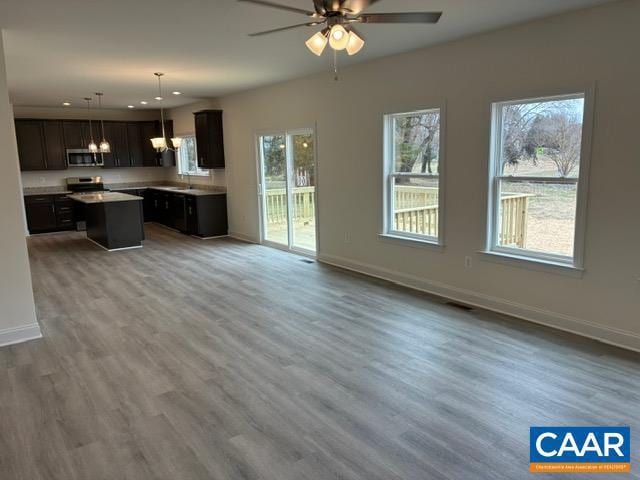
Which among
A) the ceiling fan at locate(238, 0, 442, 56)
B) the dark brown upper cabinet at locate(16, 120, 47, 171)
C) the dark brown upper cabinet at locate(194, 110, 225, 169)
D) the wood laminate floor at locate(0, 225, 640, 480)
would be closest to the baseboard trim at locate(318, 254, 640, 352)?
the wood laminate floor at locate(0, 225, 640, 480)

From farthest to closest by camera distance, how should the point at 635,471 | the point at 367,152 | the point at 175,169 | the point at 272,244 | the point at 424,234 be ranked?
the point at 175,169, the point at 272,244, the point at 367,152, the point at 424,234, the point at 635,471

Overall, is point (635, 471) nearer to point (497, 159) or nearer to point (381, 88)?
point (497, 159)

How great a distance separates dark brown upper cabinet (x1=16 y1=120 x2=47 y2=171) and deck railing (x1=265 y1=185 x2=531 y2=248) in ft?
17.6

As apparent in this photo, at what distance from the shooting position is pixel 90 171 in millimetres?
10727

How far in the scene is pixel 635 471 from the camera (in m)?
2.27

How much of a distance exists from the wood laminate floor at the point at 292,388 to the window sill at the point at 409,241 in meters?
0.58

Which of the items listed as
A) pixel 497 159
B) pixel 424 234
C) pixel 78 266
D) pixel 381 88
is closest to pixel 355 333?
pixel 424 234

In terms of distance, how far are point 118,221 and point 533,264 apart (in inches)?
257

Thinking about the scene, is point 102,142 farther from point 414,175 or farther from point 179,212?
point 414,175

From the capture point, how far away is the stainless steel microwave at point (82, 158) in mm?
10102

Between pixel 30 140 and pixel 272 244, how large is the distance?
19.1 ft

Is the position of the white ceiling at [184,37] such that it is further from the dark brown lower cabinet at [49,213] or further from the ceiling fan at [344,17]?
the dark brown lower cabinet at [49,213]

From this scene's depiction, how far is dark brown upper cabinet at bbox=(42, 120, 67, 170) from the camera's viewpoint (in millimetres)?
9828

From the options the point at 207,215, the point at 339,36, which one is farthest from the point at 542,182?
the point at 207,215
